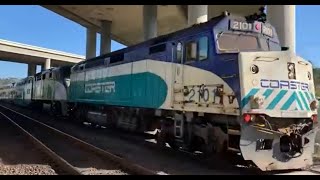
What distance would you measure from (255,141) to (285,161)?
33.1 inches

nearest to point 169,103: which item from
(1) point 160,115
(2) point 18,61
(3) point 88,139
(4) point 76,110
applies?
(1) point 160,115

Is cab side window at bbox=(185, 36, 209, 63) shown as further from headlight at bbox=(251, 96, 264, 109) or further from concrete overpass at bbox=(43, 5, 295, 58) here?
concrete overpass at bbox=(43, 5, 295, 58)

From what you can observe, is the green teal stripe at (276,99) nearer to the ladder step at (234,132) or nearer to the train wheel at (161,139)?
the ladder step at (234,132)

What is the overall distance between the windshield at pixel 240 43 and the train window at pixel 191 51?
0.87 m

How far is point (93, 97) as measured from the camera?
1842cm

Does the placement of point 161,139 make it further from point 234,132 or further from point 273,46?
point 273,46

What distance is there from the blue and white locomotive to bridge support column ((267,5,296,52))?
10.7 metres

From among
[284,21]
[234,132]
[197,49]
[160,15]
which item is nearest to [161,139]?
[197,49]

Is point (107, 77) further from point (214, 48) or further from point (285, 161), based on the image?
point (285, 161)

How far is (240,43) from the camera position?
9547 mm

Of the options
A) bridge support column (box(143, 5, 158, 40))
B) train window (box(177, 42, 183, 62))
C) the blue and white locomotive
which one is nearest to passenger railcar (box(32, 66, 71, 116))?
bridge support column (box(143, 5, 158, 40))

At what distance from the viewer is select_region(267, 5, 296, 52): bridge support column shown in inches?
831

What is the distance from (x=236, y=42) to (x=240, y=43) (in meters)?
0.10

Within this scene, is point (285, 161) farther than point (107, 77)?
No
